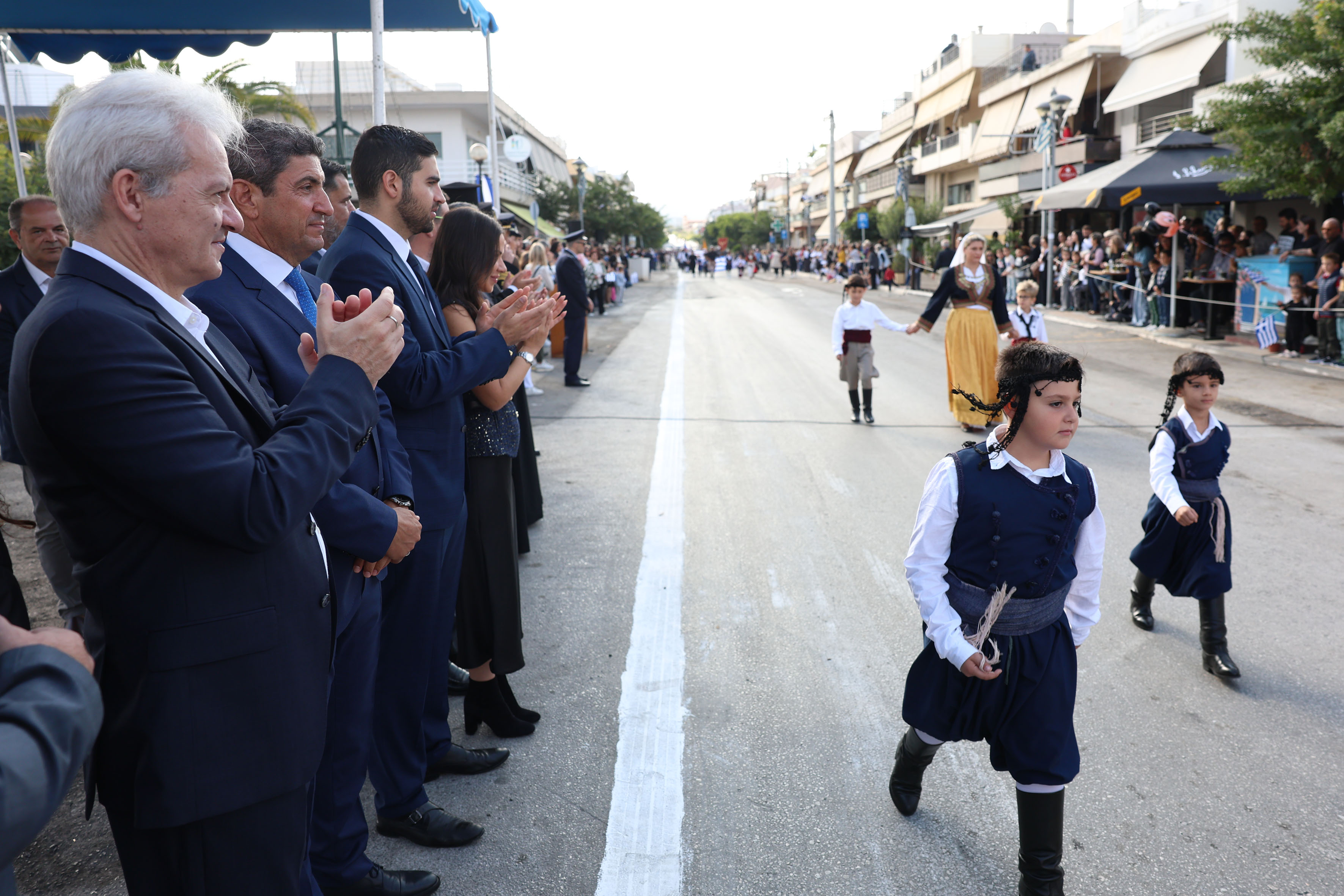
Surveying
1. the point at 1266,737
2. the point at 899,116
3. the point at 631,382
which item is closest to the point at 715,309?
the point at 631,382

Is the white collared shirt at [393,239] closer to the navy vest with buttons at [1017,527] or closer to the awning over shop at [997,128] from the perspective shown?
the navy vest with buttons at [1017,527]

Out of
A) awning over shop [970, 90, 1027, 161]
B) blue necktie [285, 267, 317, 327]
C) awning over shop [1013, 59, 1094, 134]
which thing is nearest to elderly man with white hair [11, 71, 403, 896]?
blue necktie [285, 267, 317, 327]

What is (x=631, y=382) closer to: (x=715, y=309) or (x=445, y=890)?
(x=445, y=890)

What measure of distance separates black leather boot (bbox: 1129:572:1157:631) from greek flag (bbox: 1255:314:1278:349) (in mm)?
12298

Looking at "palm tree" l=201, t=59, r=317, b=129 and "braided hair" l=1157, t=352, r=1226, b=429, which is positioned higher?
"palm tree" l=201, t=59, r=317, b=129

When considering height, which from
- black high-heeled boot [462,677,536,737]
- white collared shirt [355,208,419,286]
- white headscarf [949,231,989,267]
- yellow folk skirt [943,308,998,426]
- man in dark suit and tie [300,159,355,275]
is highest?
white headscarf [949,231,989,267]

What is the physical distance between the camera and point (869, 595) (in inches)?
199

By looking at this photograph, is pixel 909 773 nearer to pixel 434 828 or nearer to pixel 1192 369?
pixel 434 828

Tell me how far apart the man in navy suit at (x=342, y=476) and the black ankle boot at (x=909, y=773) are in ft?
4.81

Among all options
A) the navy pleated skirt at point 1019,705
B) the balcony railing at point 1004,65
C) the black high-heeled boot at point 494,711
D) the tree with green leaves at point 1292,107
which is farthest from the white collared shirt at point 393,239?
the balcony railing at point 1004,65

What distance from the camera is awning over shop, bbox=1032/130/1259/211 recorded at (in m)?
17.5

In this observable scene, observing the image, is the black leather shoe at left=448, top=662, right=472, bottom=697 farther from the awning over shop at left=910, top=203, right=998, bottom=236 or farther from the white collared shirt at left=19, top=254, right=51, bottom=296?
the awning over shop at left=910, top=203, right=998, bottom=236

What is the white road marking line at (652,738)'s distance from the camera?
2803 mm

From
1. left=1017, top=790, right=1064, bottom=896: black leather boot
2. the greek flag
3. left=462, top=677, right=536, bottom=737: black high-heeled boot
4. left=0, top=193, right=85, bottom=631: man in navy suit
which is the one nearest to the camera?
left=1017, top=790, right=1064, bottom=896: black leather boot
